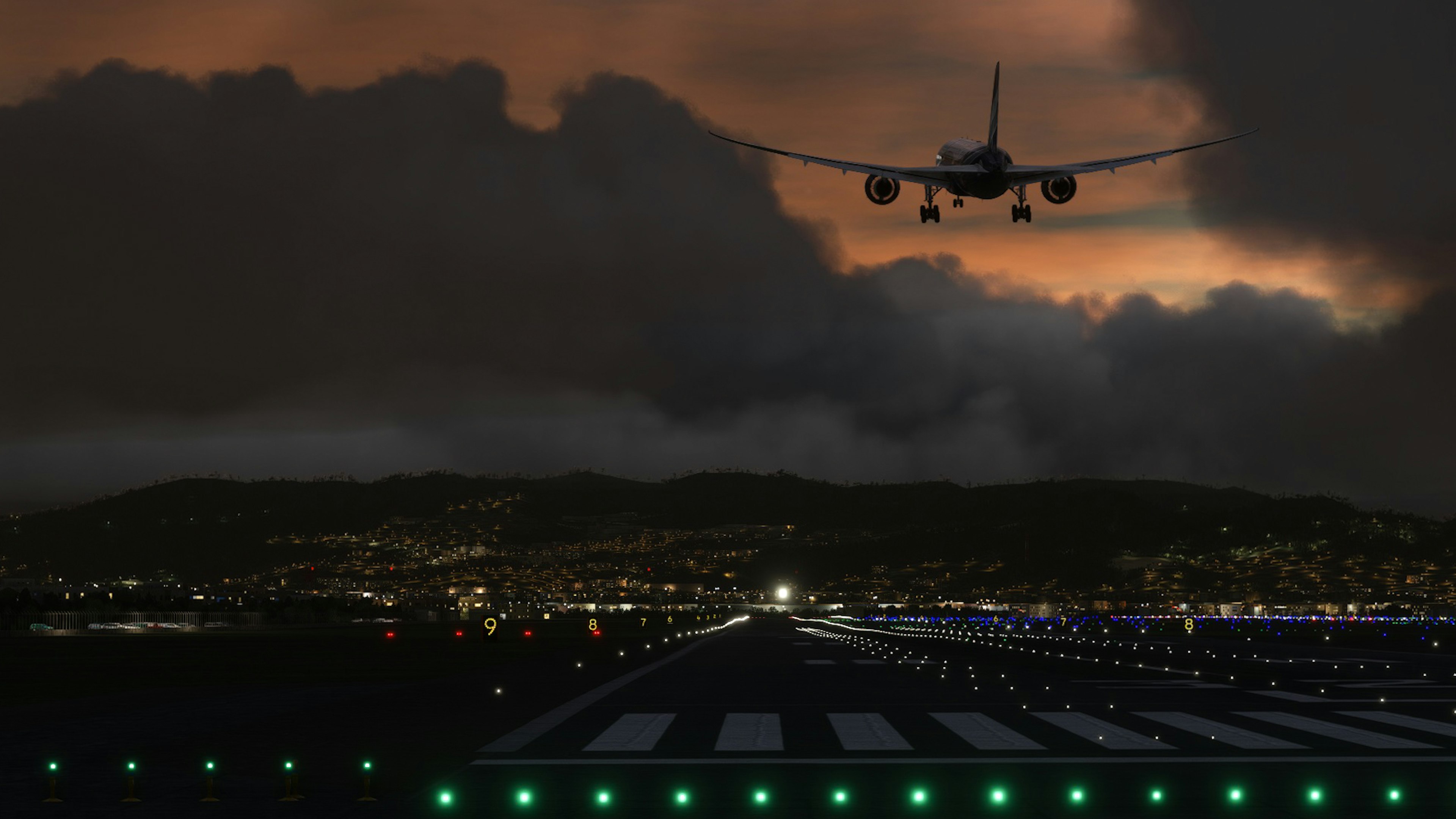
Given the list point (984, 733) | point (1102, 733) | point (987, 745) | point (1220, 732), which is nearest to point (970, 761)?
point (987, 745)

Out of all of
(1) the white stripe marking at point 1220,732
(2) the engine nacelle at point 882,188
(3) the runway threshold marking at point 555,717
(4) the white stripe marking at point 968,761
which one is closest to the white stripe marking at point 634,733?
(3) the runway threshold marking at point 555,717

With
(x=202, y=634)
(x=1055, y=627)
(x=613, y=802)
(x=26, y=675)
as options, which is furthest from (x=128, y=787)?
(x=1055, y=627)

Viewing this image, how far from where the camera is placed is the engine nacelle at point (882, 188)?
155 ft

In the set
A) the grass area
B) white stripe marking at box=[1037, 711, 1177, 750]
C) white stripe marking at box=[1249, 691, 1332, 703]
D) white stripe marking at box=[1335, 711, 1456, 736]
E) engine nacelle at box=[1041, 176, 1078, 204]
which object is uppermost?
engine nacelle at box=[1041, 176, 1078, 204]

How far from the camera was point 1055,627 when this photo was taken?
140 meters

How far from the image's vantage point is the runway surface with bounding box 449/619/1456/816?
16484 mm

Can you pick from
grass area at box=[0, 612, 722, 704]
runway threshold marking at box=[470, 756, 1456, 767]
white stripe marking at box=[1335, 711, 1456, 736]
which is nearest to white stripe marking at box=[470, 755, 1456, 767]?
runway threshold marking at box=[470, 756, 1456, 767]

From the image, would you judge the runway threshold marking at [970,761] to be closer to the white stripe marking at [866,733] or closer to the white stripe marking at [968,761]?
the white stripe marking at [968,761]

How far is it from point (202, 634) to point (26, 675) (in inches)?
2448

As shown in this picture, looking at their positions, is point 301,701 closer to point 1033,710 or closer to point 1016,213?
point 1033,710

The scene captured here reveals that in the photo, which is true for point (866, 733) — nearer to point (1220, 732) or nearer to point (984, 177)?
point (1220, 732)

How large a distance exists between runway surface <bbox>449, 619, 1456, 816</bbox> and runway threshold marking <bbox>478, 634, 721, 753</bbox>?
4.3 inches

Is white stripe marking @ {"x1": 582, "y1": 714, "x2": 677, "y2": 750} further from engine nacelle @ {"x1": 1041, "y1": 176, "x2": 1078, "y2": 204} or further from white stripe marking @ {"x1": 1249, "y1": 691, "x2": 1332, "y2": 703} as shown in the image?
engine nacelle @ {"x1": 1041, "y1": 176, "x2": 1078, "y2": 204}

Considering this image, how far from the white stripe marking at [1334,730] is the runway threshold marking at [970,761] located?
1879mm
